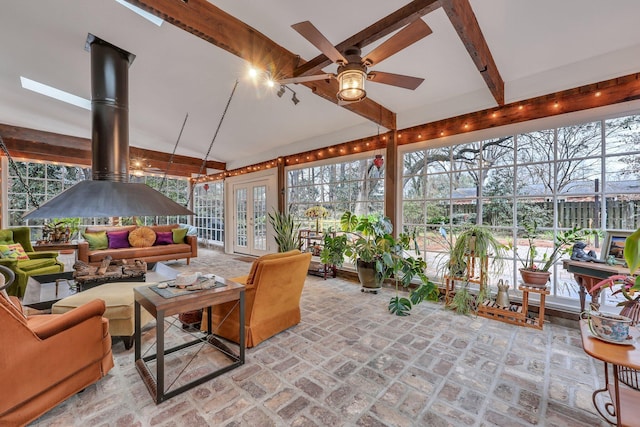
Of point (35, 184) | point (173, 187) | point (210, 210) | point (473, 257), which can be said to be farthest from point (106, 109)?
point (173, 187)

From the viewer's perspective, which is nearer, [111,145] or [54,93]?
[111,145]

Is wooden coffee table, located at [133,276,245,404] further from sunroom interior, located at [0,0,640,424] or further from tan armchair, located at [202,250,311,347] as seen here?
sunroom interior, located at [0,0,640,424]

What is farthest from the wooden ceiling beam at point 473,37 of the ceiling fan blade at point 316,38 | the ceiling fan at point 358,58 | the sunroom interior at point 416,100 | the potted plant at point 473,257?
the potted plant at point 473,257

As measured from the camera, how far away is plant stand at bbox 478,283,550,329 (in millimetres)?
2824

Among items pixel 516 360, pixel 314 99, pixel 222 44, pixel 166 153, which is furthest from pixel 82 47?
pixel 516 360

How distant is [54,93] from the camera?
14.6 feet

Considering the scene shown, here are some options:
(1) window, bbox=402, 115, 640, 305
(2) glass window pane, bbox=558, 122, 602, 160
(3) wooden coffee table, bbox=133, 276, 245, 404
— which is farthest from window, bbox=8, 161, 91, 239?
(2) glass window pane, bbox=558, 122, 602, 160

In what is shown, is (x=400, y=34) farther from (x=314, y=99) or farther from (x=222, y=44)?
(x=314, y=99)

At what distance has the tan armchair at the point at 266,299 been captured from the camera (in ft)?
7.62

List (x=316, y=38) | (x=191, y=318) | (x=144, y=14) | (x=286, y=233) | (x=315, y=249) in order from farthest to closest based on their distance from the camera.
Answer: (x=286, y=233)
(x=315, y=249)
(x=191, y=318)
(x=144, y=14)
(x=316, y=38)

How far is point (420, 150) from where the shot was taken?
13.4ft

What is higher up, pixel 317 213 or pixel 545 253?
pixel 317 213

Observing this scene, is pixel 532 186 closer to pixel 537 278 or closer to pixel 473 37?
pixel 537 278

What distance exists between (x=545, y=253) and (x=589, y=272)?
0.67 meters
